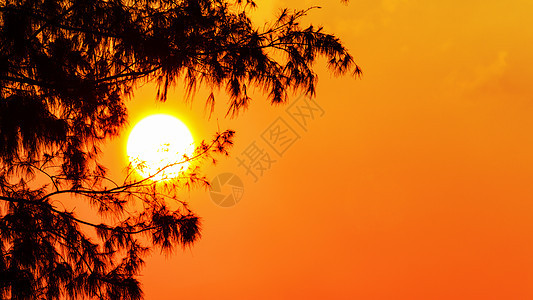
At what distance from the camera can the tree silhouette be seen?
1872 mm

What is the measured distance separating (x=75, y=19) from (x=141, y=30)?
0.74ft

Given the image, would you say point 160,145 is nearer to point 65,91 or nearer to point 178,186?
point 178,186

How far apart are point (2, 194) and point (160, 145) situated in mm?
652

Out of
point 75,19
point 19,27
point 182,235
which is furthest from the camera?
point 182,235

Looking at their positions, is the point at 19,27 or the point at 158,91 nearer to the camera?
the point at 19,27

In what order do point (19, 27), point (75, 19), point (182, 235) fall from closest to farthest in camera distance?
point (19, 27) → point (75, 19) → point (182, 235)

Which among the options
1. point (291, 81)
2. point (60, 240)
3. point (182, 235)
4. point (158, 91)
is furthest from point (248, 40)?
point (60, 240)

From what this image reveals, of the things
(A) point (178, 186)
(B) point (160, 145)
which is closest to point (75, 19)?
(B) point (160, 145)

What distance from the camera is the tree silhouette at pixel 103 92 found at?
1.87m

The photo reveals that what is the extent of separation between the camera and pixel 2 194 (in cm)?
219

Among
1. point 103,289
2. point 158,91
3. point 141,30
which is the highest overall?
point 141,30

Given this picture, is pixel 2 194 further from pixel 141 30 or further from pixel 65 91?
pixel 141 30

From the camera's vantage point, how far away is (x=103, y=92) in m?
2.02

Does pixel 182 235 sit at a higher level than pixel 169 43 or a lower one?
lower
